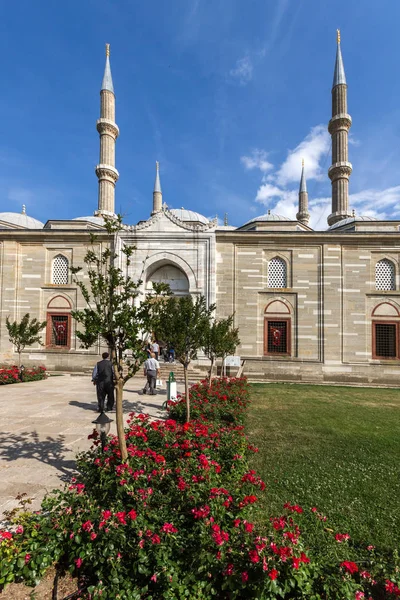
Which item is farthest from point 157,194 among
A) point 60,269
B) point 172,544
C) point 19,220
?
point 172,544

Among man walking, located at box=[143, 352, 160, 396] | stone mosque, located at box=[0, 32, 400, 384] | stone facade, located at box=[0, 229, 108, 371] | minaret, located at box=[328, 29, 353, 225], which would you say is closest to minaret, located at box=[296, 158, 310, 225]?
minaret, located at box=[328, 29, 353, 225]

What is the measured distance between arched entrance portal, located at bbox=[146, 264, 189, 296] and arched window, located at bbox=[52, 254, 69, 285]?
500 cm

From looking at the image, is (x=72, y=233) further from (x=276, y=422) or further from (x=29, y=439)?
(x=276, y=422)

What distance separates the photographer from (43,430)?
22.6ft

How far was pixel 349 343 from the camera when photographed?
1697 centimetres

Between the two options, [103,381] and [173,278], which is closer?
[103,381]

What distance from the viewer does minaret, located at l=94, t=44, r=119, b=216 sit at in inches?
991

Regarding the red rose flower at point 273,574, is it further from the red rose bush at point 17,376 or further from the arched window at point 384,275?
the arched window at point 384,275

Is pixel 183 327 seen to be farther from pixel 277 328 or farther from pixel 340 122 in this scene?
pixel 340 122

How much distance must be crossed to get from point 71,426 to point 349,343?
583 inches

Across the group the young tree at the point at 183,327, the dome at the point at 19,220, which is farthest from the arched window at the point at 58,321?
the young tree at the point at 183,327

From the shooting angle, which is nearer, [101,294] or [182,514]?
[182,514]

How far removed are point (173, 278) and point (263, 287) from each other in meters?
5.42

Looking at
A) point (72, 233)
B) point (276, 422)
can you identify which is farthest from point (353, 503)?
point (72, 233)
